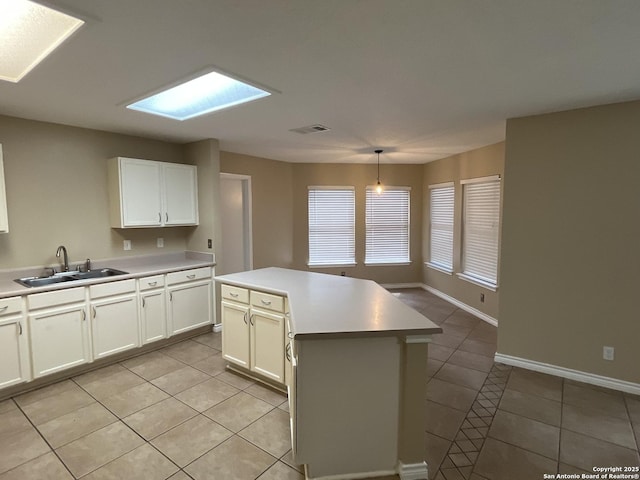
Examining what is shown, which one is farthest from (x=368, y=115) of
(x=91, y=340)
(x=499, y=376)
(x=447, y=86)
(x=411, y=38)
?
(x=91, y=340)

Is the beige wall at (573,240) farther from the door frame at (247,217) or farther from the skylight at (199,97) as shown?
the door frame at (247,217)

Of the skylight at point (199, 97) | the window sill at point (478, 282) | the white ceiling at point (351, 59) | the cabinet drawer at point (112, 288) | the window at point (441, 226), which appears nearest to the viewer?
the white ceiling at point (351, 59)

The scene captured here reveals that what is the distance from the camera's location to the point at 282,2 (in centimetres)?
140

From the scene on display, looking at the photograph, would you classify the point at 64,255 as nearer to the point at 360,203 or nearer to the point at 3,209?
the point at 3,209

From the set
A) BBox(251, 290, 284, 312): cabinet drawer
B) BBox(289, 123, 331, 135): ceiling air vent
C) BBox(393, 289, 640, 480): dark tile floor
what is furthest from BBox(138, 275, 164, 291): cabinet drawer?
BBox(393, 289, 640, 480): dark tile floor

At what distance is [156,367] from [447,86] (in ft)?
11.8

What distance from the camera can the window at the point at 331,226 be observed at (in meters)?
6.16

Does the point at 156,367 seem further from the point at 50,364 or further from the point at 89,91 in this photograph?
the point at 89,91

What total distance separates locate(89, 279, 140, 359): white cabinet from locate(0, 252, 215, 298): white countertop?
0.10 meters

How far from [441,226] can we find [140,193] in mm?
4674

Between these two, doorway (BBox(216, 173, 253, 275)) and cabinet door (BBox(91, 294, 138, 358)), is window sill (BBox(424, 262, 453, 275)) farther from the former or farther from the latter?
cabinet door (BBox(91, 294, 138, 358))

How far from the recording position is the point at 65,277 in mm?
3275

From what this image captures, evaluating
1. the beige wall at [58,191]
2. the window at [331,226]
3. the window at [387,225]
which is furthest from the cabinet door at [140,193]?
the window at [387,225]

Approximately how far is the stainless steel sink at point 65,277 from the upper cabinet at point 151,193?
20.4 inches
